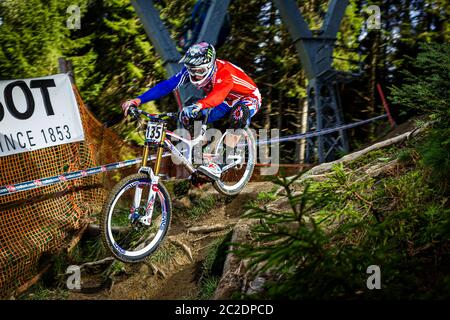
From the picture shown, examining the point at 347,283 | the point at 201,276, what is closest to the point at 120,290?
the point at 201,276

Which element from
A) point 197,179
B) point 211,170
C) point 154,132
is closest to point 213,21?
point 211,170

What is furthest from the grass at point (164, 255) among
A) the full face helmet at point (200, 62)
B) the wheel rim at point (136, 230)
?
the full face helmet at point (200, 62)

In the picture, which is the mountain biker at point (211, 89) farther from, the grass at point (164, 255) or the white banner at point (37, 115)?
the white banner at point (37, 115)

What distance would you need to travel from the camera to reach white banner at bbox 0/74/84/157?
5719mm

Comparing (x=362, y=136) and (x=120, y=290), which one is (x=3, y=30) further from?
(x=362, y=136)

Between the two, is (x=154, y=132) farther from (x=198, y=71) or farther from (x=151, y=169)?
(x=198, y=71)

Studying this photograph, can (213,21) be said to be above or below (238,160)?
above

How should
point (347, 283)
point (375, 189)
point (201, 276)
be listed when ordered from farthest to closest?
point (201, 276)
point (375, 189)
point (347, 283)

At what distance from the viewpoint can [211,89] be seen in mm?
5871

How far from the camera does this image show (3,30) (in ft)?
35.1

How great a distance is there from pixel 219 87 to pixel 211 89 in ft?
1.16

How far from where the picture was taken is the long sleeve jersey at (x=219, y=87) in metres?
5.46

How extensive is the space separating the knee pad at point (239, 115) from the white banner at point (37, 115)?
6.95 feet

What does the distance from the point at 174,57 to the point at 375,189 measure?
4906mm
